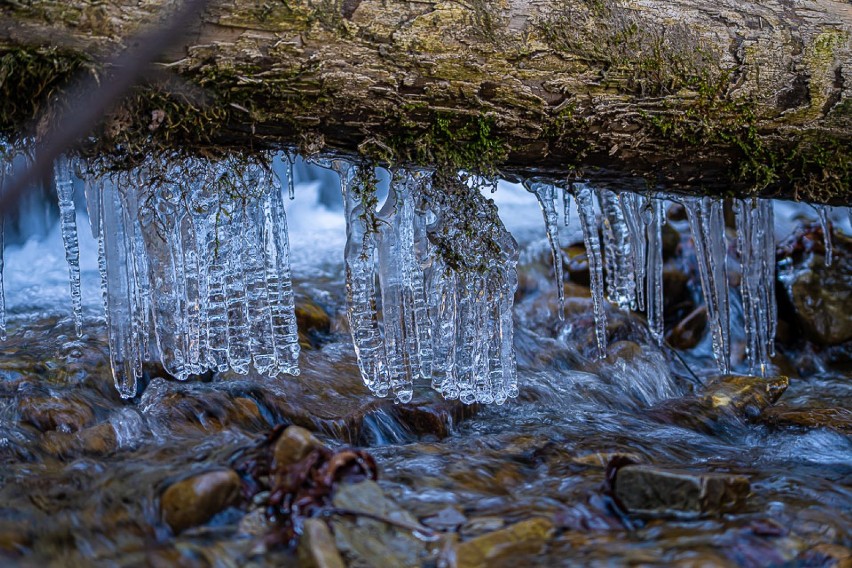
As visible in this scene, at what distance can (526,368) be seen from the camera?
561 cm

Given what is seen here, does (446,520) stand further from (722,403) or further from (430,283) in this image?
(722,403)

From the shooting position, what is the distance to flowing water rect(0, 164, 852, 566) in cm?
233

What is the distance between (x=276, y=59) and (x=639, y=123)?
1.64 m

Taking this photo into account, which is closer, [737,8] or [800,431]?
[737,8]

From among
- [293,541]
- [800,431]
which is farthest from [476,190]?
[800,431]

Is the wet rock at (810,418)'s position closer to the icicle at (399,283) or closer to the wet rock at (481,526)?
the icicle at (399,283)

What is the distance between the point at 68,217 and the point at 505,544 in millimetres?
2627

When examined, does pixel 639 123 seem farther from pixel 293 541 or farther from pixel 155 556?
pixel 155 556

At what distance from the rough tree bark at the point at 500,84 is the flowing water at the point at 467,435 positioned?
656mm

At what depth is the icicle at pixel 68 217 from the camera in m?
3.30

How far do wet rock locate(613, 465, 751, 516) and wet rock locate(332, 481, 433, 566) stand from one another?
754mm

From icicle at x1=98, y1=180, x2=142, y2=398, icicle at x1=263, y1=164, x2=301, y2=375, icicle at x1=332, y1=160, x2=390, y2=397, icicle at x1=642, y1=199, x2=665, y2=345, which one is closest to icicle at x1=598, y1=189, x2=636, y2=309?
icicle at x1=642, y1=199, x2=665, y2=345

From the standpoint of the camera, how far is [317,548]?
6.75 feet

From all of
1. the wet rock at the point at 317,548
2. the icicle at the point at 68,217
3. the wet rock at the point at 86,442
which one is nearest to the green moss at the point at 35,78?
the icicle at the point at 68,217
